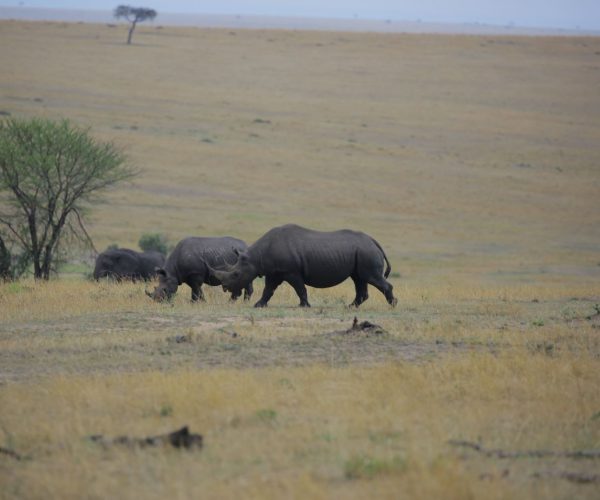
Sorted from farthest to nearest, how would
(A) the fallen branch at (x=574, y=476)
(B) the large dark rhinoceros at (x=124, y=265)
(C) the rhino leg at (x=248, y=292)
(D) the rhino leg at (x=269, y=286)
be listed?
(B) the large dark rhinoceros at (x=124, y=265) → (C) the rhino leg at (x=248, y=292) → (D) the rhino leg at (x=269, y=286) → (A) the fallen branch at (x=574, y=476)

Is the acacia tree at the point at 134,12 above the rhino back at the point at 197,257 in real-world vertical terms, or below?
above

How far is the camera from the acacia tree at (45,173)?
2608cm

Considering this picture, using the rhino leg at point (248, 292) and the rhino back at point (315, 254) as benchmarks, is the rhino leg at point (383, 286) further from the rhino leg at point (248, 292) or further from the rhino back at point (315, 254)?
the rhino leg at point (248, 292)

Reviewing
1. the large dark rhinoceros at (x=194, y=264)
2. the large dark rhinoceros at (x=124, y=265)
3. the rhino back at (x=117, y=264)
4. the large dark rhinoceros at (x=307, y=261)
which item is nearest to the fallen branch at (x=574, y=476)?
the large dark rhinoceros at (x=307, y=261)

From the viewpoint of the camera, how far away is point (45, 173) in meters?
26.0

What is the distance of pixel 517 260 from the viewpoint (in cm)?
3894

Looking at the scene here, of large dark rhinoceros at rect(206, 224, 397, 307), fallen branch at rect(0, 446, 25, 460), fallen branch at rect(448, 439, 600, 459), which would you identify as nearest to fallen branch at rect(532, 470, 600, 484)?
fallen branch at rect(448, 439, 600, 459)

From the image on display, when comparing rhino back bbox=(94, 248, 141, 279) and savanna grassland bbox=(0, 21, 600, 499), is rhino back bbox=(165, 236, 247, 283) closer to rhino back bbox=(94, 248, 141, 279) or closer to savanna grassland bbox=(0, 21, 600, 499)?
savanna grassland bbox=(0, 21, 600, 499)

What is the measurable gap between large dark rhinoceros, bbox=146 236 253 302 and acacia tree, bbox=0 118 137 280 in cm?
643

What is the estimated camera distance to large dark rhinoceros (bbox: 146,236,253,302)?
1991cm

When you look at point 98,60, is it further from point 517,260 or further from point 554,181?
point 517,260

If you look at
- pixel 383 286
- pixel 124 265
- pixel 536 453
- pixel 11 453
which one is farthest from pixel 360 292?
pixel 11 453

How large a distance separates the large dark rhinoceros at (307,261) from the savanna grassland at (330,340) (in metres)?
0.56

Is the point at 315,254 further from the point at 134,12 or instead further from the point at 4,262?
the point at 134,12
